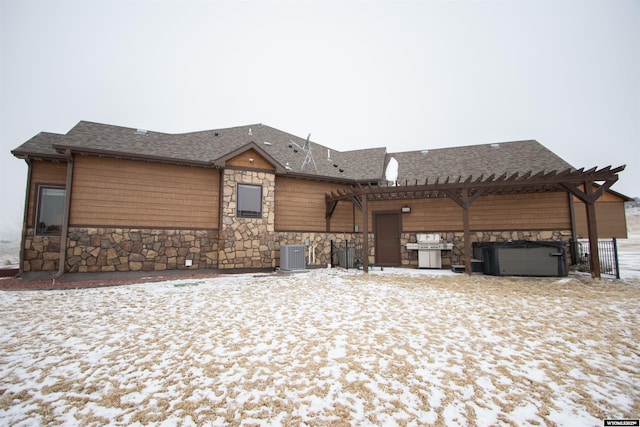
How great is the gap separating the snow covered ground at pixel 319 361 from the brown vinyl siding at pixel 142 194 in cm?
354

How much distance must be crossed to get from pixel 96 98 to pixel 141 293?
84.2 m

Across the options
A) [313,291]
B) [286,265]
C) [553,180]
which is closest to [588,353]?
[313,291]

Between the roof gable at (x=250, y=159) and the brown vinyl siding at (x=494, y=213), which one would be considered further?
the brown vinyl siding at (x=494, y=213)

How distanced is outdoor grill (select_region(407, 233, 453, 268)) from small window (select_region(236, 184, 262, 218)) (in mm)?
6611

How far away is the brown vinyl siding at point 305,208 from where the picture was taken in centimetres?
1061

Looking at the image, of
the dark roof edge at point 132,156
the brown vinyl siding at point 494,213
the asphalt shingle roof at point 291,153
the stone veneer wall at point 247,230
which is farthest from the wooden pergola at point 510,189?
the dark roof edge at point 132,156

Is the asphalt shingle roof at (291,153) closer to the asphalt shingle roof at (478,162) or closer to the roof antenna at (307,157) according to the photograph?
the asphalt shingle roof at (478,162)

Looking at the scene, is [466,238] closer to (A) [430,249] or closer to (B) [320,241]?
(A) [430,249]

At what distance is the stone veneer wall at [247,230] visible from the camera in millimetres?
9219

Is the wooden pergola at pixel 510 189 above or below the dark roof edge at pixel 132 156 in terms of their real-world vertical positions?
below

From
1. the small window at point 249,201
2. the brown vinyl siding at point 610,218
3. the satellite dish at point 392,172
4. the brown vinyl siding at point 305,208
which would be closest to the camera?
the small window at point 249,201

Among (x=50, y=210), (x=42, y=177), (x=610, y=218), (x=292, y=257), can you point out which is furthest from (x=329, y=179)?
(x=610, y=218)

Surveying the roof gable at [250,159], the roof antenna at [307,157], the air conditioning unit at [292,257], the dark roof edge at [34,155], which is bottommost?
the air conditioning unit at [292,257]

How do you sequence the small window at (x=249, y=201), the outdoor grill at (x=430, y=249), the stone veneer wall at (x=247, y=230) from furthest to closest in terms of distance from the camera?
the outdoor grill at (x=430, y=249) < the small window at (x=249, y=201) < the stone veneer wall at (x=247, y=230)
